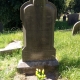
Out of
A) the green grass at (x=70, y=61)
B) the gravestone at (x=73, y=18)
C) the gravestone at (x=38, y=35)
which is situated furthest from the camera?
the gravestone at (x=73, y=18)

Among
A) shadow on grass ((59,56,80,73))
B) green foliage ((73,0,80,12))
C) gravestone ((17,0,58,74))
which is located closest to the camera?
shadow on grass ((59,56,80,73))

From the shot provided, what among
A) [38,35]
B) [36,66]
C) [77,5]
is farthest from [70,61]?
[77,5]

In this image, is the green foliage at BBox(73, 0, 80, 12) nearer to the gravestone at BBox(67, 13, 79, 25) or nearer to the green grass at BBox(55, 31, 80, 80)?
the gravestone at BBox(67, 13, 79, 25)

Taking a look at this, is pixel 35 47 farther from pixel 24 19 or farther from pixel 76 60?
pixel 76 60

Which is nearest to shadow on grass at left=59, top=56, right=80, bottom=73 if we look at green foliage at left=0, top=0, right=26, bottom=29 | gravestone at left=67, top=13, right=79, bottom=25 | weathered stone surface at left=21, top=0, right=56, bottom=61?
weathered stone surface at left=21, top=0, right=56, bottom=61

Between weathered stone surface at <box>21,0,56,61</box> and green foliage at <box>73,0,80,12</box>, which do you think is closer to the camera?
weathered stone surface at <box>21,0,56,61</box>

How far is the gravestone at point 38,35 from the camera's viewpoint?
4.33 m

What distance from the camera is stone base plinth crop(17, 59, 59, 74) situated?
4.29 meters

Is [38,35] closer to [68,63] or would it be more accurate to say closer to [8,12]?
[68,63]

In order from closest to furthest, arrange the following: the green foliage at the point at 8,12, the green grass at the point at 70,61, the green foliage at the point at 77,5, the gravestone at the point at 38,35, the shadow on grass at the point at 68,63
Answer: the green grass at the point at 70,61, the shadow on grass at the point at 68,63, the gravestone at the point at 38,35, the green foliage at the point at 8,12, the green foliage at the point at 77,5

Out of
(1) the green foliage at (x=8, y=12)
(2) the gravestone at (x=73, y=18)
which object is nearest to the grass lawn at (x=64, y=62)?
(1) the green foliage at (x=8, y=12)

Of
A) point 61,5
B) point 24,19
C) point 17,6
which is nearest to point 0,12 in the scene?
point 17,6

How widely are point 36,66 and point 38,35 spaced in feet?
2.32

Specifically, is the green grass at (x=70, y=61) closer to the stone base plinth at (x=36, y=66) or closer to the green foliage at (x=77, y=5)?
the stone base plinth at (x=36, y=66)
